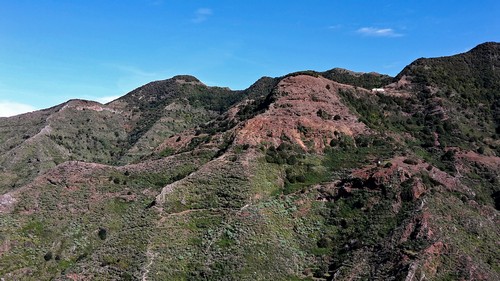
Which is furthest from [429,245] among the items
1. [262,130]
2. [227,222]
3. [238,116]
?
[238,116]

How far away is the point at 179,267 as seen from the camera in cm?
4469

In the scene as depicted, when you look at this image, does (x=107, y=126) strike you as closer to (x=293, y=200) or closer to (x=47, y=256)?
(x=47, y=256)

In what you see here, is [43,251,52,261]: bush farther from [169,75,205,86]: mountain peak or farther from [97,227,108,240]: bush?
[169,75,205,86]: mountain peak

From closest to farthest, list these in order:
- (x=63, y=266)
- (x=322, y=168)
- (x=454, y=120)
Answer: (x=63, y=266), (x=322, y=168), (x=454, y=120)

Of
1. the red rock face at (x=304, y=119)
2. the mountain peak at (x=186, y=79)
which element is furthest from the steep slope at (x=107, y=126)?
the red rock face at (x=304, y=119)

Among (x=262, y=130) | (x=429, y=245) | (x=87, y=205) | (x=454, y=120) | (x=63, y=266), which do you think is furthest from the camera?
(x=454, y=120)

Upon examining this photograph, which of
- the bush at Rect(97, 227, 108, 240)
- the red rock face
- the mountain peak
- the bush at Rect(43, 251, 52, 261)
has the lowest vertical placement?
the bush at Rect(43, 251, 52, 261)

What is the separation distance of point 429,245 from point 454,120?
43.1 metres

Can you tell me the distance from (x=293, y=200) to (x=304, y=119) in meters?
18.4

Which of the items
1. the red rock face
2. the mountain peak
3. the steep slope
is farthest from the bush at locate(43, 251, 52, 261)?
the mountain peak

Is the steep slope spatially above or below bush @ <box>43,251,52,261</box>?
above

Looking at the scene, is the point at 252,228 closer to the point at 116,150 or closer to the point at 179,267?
the point at 179,267

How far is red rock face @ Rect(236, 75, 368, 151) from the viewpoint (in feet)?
217

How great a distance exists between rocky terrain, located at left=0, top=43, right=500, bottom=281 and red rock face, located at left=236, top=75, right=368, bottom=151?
9.5 inches
